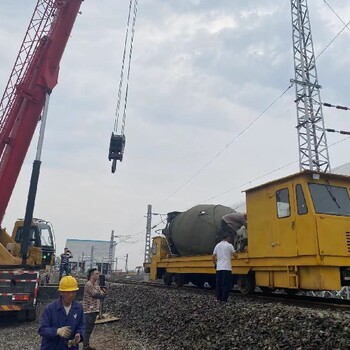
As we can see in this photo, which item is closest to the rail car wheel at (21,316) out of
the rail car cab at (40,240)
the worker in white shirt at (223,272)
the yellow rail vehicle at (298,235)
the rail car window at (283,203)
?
the rail car cab at (40,240)

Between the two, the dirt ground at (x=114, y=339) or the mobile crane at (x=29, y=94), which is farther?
the mobile crane at (x=29, y=94)

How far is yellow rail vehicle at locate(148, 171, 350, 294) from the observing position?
7.21 meters

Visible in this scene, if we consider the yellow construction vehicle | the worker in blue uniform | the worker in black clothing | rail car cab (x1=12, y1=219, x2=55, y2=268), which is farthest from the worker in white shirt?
the worker in black clothing

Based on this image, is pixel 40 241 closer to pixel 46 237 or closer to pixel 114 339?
pixel 46 237

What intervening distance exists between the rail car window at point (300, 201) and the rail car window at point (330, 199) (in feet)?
0.64

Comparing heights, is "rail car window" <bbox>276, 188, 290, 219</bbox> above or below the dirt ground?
above

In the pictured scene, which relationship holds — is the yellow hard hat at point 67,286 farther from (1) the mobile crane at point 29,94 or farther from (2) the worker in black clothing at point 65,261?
(2) the worker in black clothing at point 65,261

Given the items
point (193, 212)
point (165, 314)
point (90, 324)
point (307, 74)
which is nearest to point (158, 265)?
point (193, 212)

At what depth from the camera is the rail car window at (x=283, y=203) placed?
8.29m

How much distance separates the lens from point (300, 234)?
7.61m

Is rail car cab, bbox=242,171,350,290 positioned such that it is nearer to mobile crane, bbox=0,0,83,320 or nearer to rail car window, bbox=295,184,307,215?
rail car window, bbox=295,184,307,215

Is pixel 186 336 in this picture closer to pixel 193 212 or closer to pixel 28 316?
pixel 28 316

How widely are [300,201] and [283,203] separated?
535 mm

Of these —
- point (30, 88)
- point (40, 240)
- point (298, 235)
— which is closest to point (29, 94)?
point (30, 88)
